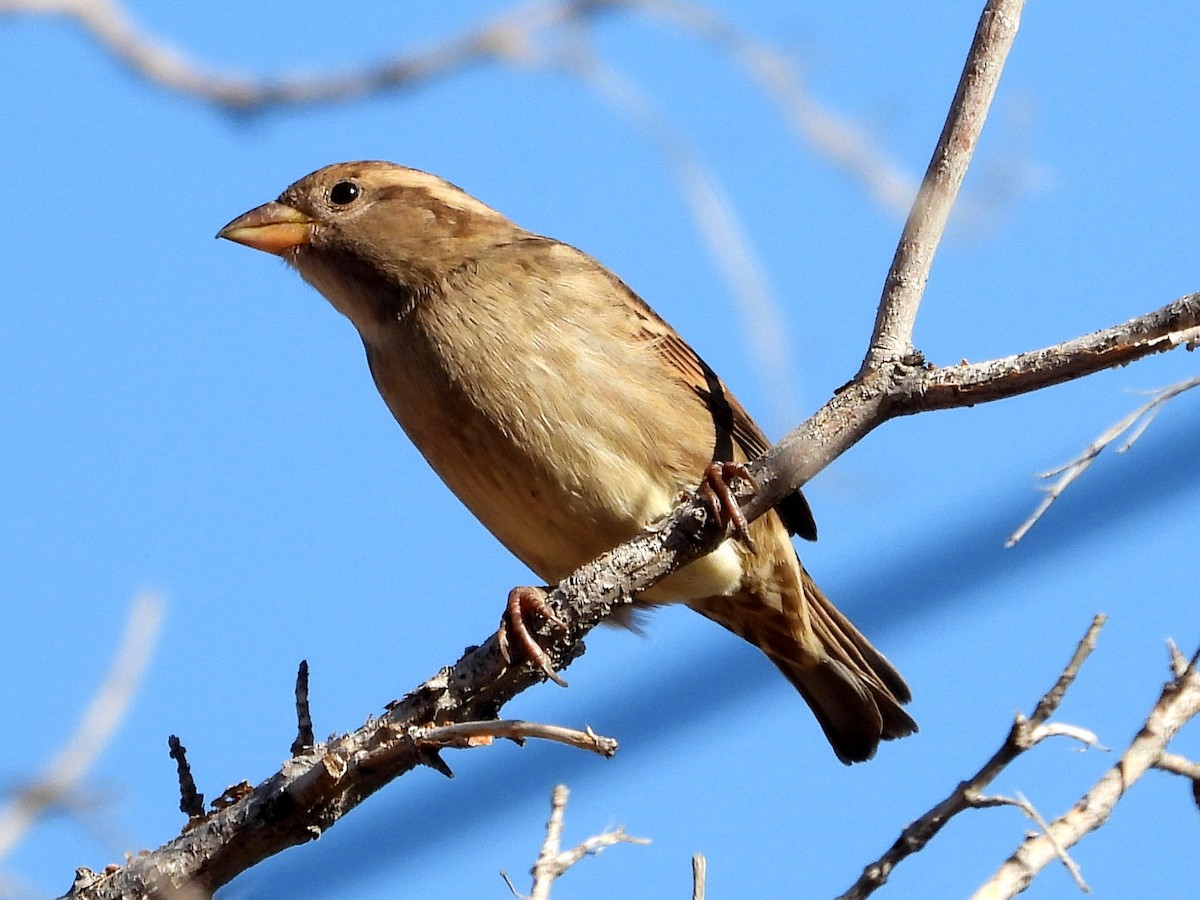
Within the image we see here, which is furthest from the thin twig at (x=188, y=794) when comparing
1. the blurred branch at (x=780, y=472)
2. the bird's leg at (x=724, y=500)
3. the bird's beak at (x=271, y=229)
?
the bird's beak at (x=271, y=229)

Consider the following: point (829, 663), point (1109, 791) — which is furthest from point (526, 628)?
point (829, 663)

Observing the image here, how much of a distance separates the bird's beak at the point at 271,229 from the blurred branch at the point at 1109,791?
10.6 ft

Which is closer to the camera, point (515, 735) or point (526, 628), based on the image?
point (515, 735)

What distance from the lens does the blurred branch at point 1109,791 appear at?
2.64 meters

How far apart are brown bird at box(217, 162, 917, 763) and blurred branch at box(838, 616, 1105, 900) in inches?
61.4

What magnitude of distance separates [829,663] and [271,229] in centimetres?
227

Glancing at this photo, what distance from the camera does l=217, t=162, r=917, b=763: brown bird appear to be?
441 centimetres

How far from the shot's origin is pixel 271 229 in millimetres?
5262

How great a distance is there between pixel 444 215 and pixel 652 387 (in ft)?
3.31

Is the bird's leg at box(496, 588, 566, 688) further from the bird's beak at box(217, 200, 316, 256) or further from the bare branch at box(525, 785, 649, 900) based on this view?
the bird's beak at box(217, 200, 316, 256)

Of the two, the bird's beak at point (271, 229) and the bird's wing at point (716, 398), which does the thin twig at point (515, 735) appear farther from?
the bird's beak at point (271, 229)

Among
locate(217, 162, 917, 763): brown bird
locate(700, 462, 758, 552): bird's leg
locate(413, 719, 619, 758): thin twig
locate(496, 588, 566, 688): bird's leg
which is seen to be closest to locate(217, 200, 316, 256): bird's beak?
locate(217, 162, 917, 763): brown bird

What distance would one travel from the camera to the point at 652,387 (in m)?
4.64

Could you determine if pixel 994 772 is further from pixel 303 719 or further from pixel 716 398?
pixel 716 398
